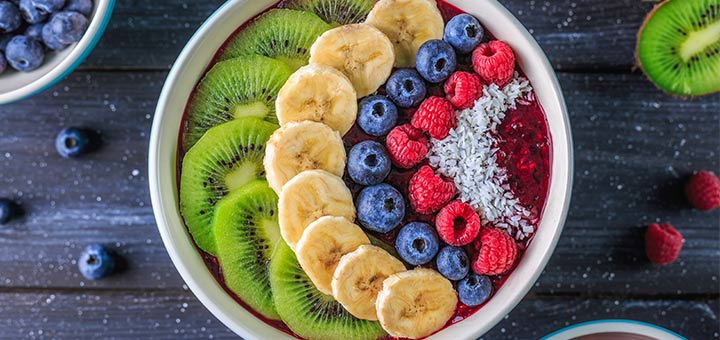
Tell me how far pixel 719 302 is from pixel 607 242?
0.89ft

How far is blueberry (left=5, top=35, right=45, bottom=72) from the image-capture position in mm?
1450

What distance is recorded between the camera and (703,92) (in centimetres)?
160

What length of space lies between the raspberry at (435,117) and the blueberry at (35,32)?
73cm

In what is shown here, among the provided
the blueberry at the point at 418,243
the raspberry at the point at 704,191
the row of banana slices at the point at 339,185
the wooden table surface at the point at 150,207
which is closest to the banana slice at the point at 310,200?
the row of banana slices at the point at 339,185

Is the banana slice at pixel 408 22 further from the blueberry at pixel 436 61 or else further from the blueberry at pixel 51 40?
the blueberry at pixel 51 40

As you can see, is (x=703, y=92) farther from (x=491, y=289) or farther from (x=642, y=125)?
(x=491, y=289)

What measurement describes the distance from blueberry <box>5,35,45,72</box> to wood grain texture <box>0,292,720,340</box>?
0.47 meters

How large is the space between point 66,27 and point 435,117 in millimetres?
698

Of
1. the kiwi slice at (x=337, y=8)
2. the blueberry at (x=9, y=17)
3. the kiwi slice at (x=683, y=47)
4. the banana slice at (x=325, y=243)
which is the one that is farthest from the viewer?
the kiwi slice at (x=683, y=47)

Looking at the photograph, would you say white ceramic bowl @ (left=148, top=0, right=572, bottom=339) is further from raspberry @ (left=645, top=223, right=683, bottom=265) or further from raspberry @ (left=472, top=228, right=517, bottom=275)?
raspberry @ (left=645, top=223, right=683, bottom=265)

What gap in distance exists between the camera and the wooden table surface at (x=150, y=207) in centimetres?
156

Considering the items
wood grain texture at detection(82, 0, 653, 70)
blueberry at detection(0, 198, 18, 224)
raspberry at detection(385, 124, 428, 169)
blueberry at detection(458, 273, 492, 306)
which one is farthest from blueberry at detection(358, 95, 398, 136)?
blueberry at detection(0, 198, 18, 224)

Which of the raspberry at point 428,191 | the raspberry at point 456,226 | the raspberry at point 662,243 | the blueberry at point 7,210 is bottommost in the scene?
the raspberry at point 662,243

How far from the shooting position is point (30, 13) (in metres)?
1.47
